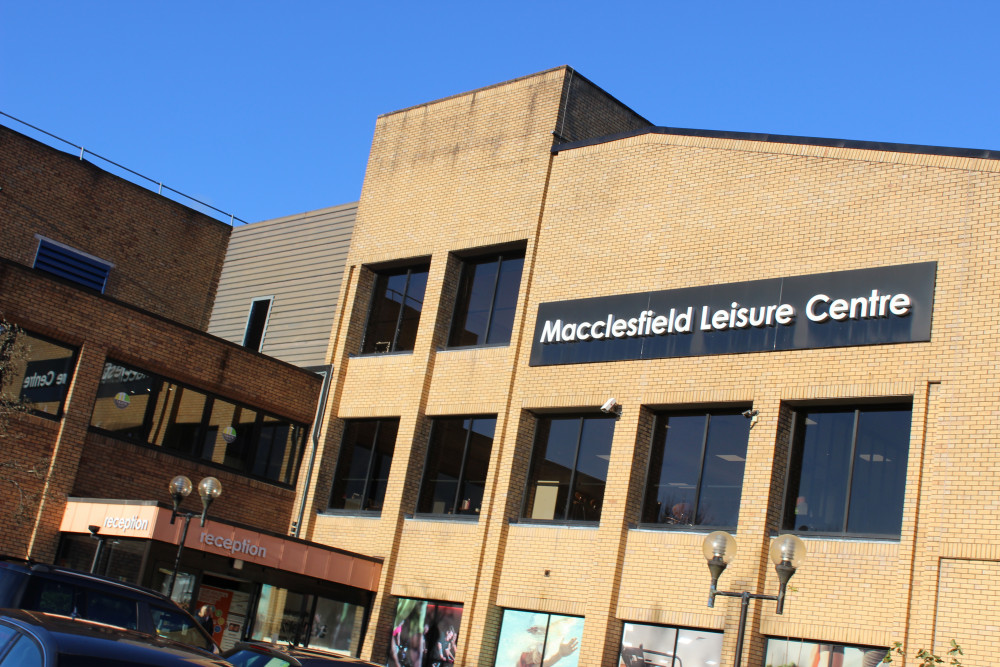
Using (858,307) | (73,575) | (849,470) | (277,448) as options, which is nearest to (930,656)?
(849,470)

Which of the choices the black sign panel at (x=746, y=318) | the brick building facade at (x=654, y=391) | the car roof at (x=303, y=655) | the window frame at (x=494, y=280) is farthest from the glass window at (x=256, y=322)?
the car roof at (x=303, y=655)

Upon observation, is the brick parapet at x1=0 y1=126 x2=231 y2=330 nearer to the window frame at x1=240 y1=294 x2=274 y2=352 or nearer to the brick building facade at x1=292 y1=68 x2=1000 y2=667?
the window frame at x1=240 y1=294 x2=274 y2=352

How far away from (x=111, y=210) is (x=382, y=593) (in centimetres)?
1389

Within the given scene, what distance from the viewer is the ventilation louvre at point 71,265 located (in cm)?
2814

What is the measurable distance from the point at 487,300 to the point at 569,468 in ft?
Result: 16.3

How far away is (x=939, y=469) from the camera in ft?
53.9

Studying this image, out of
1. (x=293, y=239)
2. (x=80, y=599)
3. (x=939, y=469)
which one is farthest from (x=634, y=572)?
(x=293, y=239)

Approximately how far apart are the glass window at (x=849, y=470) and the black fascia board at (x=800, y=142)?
431 cm

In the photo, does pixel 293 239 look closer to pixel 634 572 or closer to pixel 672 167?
pixel 672 167

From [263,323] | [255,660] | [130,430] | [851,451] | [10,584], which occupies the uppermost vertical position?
[263,323]

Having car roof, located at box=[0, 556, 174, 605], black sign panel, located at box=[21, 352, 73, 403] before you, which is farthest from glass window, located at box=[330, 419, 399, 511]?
car roof, located at box=[0, 556, 174, 605]

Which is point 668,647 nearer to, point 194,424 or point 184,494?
point 184,494

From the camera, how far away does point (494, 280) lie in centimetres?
2470

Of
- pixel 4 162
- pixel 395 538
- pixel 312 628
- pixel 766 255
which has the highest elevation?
pixel 4 162
